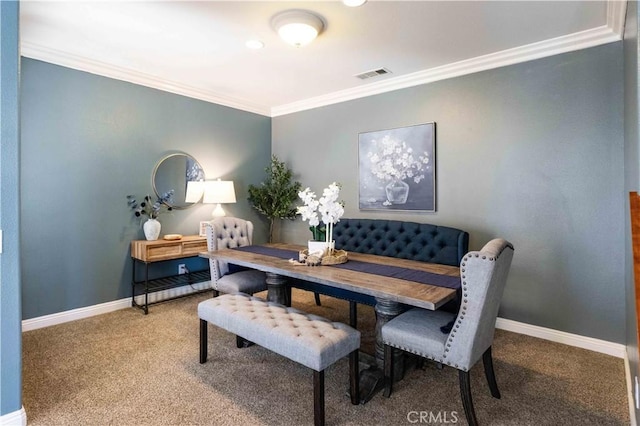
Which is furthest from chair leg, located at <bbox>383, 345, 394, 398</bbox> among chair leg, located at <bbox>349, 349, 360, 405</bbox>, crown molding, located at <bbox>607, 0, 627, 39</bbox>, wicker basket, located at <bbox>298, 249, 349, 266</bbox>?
crown molding, located at <bbox>607, 0, 627, 39</bbox>

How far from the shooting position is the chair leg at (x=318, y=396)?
1.76m

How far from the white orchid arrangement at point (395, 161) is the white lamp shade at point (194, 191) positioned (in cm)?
215

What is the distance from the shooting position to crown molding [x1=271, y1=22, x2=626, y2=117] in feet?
9.00

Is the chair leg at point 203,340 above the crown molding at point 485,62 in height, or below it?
below

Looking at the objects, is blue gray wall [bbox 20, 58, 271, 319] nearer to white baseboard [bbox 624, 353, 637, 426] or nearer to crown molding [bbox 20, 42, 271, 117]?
crown molding [bbox 20, 42, 271, 117]

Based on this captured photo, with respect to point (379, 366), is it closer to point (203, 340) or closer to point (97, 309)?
point (203, 340)

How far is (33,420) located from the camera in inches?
73.2

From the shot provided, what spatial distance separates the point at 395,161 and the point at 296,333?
2628 mm

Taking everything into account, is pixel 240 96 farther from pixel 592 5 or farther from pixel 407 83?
pixel 592 5

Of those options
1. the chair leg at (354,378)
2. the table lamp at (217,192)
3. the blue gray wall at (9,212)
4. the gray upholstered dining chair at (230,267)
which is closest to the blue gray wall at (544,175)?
the gray upholstered dining chair at (230,267)

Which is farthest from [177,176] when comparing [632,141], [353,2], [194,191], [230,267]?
[632,141]

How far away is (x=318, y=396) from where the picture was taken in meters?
1.77

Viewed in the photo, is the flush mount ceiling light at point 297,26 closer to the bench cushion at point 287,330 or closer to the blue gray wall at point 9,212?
the blue gray wall at point 9,212

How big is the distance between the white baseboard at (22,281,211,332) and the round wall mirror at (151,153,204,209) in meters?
1.05
